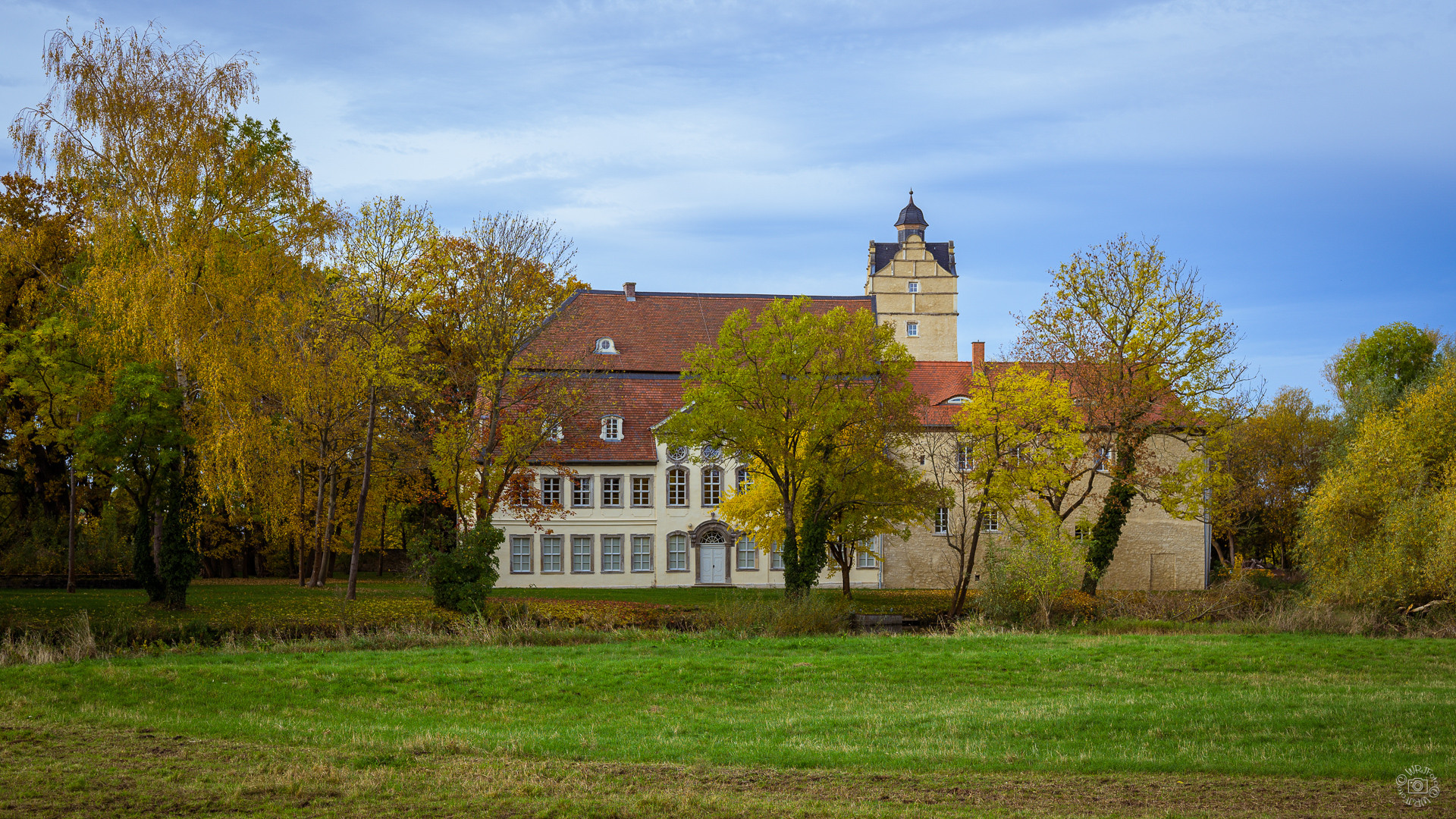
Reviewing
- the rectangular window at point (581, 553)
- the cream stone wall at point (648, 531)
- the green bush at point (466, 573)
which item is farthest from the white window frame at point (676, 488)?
the green bush at point (466, 573)

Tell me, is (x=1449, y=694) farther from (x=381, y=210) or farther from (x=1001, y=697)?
(x=381, y=210)

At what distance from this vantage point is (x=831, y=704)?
14.6m

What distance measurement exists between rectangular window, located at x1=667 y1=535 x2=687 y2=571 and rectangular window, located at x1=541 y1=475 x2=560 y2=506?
4696 mm

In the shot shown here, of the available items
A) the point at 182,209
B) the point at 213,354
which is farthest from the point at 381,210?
the point at 213,354

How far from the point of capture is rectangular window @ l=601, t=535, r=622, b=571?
44.9m

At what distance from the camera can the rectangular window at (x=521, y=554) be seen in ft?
145

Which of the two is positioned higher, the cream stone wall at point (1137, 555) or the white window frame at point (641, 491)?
the white window frame at point (641, 491)

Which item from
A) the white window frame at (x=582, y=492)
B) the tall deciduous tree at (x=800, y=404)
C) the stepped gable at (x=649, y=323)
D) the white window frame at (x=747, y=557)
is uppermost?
the stepped gable at (x=649, y=323)

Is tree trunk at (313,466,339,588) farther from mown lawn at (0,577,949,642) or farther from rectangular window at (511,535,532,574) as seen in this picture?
rectangular window at (511,535,532,574)

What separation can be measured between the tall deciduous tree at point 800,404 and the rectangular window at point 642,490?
11577 millimetres

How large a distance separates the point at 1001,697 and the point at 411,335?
2330cm

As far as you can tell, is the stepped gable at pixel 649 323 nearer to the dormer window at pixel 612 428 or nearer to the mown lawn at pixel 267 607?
the dormer window at pixel 612 428

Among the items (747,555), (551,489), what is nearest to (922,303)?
(747,555)

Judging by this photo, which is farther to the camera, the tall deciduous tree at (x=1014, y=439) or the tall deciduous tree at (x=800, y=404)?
the tall deciduous tree at (x=1014, y=439)
